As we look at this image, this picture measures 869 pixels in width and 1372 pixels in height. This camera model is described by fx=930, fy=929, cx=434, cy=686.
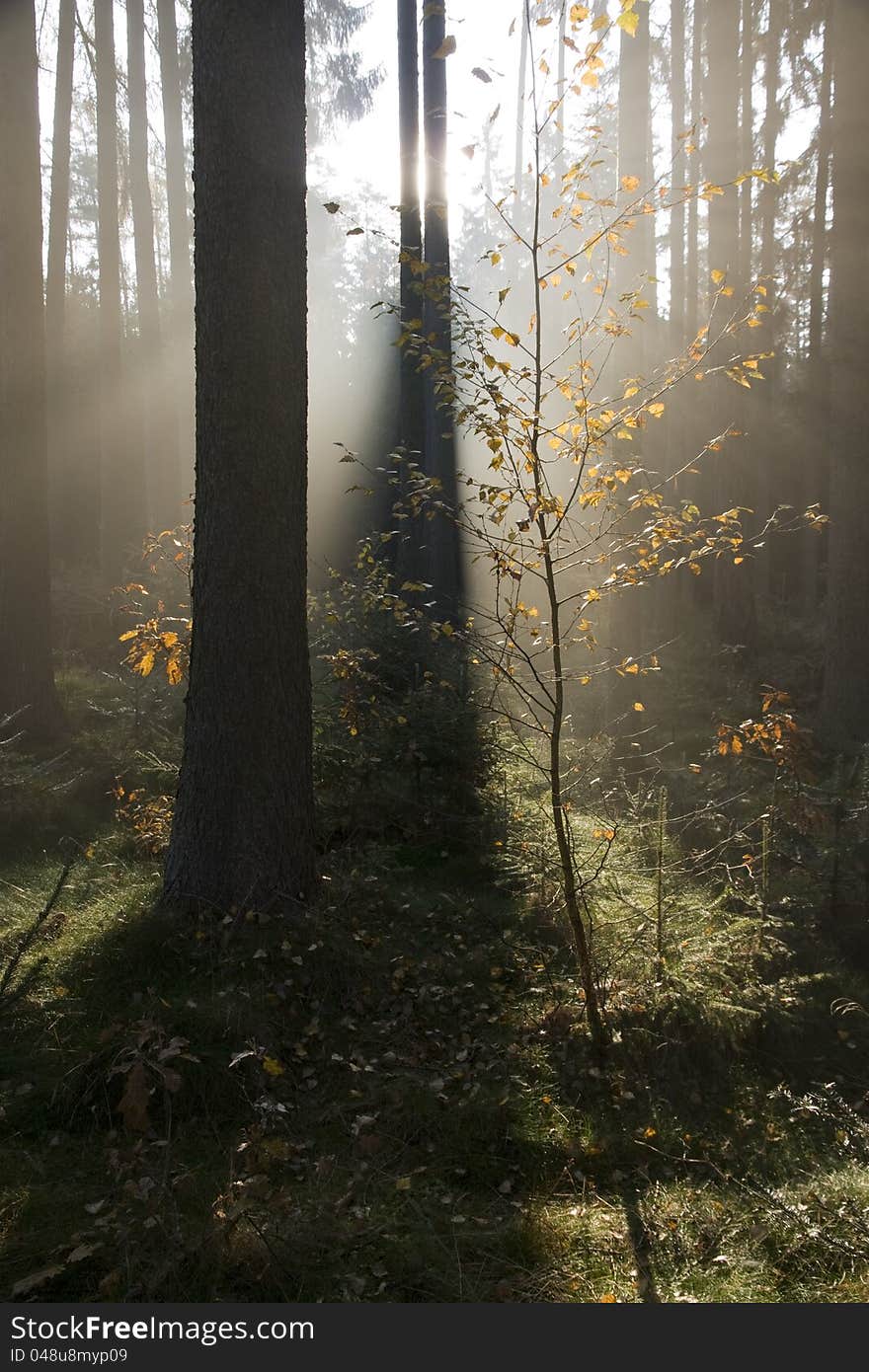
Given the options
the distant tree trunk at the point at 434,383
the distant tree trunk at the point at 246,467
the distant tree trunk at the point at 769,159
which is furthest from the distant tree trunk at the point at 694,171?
the distant tree trunk at the point at 246,467

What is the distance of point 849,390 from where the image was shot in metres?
9.79

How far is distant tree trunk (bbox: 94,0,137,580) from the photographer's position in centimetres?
1575

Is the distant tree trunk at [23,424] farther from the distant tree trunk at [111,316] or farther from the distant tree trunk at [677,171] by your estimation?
the distant tree trunk at [677,171]

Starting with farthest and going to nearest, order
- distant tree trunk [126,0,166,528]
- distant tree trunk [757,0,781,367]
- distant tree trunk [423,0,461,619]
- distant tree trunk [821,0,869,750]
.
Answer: distant tree trunk [757,0,781,367] < distant tree trunk [126,0,166,528] < distant tree trunk [423,0,461,619] < distant tree trunk [821,0,869,750]

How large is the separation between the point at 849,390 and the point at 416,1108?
889 cm

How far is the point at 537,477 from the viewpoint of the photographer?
398 cm

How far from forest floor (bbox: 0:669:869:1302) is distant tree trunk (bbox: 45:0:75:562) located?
13.7m

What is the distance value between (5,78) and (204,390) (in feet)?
21.1

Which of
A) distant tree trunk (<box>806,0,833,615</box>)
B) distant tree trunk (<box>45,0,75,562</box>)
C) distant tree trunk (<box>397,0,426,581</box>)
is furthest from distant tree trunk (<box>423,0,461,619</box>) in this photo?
distant tree trunk (<box>806,0,833,615</box>)

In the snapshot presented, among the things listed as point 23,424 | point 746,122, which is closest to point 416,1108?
point 23,424

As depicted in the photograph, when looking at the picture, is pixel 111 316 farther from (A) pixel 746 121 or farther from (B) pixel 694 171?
(B) pixel 694 171

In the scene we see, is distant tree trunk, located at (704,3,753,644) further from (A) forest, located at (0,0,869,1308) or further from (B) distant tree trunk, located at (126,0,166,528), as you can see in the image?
(B) distant tree trunk, located at (126,0,166,528)

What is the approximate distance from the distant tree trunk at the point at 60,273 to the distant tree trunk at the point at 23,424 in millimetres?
7764

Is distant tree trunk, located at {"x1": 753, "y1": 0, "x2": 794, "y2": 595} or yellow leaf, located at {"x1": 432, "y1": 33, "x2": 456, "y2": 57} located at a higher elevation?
distant tree trunk, located at {"x1": 753, "y1": 0, "x2": 794, "y2": 595}
